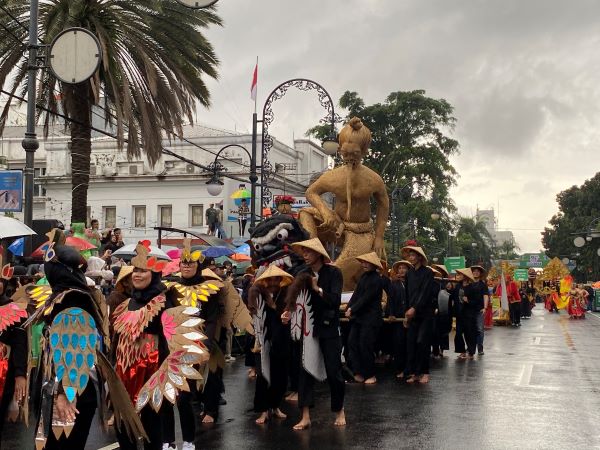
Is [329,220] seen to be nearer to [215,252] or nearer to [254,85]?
[215,252]

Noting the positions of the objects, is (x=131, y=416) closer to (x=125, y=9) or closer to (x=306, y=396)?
(x=306, y=396)

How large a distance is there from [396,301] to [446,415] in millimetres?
4340

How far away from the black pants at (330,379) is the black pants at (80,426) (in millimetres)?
3123

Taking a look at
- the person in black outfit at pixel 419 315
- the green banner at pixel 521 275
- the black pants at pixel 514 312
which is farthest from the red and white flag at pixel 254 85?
the green banner at pixel 521 275

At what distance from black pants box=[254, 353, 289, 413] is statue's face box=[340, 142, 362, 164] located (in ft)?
16.7

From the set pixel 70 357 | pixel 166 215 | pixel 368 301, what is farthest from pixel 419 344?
pixel 166 215

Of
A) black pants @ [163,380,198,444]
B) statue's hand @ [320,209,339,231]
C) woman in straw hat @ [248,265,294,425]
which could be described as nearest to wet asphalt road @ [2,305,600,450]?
woman in straw hat @ [248,265,294,425]

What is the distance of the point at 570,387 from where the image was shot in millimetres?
11297

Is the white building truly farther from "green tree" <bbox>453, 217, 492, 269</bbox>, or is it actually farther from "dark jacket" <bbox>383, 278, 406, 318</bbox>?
"dark jacket" <bbox>383, 278, 406, 318</bbox>

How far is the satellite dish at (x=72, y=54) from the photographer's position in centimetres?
1234

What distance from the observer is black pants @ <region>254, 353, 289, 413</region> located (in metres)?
8.77

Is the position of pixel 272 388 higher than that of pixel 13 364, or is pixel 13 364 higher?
pixel 13 364

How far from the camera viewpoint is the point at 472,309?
52.8ft

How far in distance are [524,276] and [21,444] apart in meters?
51.1
